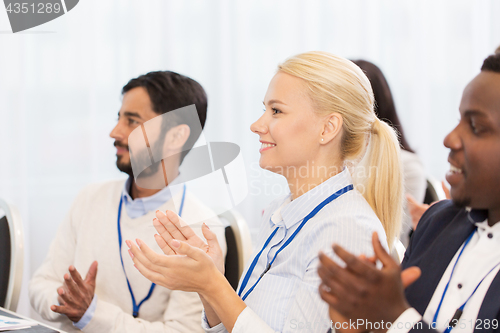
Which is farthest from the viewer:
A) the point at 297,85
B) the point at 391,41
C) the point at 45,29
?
the point at 391,41

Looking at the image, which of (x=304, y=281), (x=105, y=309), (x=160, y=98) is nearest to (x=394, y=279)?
(x=304, y=281)

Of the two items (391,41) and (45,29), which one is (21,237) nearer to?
(45,29)

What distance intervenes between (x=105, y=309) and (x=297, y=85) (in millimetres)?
808

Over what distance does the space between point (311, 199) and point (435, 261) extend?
0.99ft

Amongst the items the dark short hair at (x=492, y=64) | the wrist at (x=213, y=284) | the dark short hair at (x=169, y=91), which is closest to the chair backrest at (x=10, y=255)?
the dark short hair at (x=169, y=91)

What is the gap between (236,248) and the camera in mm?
1258

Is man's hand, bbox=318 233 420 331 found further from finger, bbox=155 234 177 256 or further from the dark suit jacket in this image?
finger, bbox=155 234 177 256

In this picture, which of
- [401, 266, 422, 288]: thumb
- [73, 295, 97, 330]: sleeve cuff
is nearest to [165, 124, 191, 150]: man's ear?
[73, 295, 97, 330]: sleeve cuff

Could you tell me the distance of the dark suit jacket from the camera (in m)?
0.77

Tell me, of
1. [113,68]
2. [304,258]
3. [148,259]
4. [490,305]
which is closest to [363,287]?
[490,305]

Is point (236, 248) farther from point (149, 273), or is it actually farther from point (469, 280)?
point (469, 280)

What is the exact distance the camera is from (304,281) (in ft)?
2.83

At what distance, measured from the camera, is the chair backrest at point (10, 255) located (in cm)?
132

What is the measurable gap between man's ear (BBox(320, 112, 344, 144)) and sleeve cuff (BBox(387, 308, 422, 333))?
1.68ft
